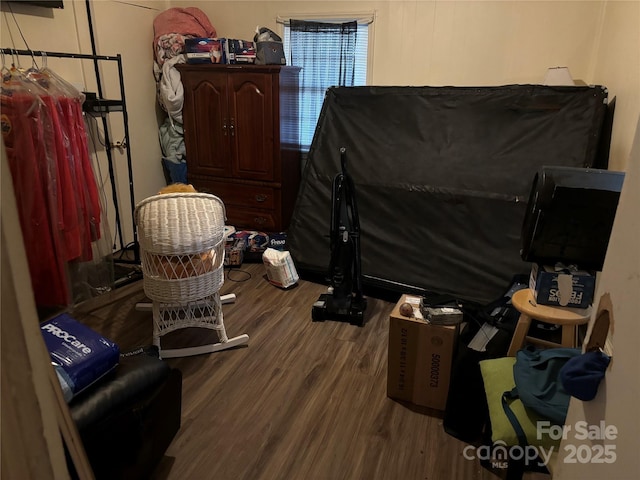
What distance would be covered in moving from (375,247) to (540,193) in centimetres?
149

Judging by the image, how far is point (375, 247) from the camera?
126 inches

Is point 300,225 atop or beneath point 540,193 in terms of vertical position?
beneath

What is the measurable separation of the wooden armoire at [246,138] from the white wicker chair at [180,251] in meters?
1.53

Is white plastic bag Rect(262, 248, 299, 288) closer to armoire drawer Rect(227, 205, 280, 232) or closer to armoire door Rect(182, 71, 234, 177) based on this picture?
armoire drawer Rect(227, 205, 280, 232)

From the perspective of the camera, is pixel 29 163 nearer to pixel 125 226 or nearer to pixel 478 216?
pixel 125 226

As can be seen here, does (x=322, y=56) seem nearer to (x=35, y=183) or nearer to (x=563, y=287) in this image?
(x=35, y=183)

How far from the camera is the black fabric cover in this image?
2.84 meters

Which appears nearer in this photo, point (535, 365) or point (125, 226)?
point (535, 365)

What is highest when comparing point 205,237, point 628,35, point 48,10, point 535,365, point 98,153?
point 48,10

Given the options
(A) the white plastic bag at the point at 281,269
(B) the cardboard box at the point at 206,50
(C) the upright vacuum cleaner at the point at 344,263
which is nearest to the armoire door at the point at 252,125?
(B) the cardboard box at the point at 206,50

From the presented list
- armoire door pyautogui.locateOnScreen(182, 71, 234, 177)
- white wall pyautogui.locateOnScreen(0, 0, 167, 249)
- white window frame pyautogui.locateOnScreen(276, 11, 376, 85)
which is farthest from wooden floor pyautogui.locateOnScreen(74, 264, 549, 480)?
white window frame pyautogui.locateOnScreen(276, 11, 376, 85)

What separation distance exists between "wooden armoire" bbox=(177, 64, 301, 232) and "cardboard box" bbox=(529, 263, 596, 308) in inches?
99.5

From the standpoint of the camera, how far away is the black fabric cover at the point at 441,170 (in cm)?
284

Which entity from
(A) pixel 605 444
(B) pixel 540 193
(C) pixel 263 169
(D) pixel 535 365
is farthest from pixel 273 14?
(A) pixel 605 444
